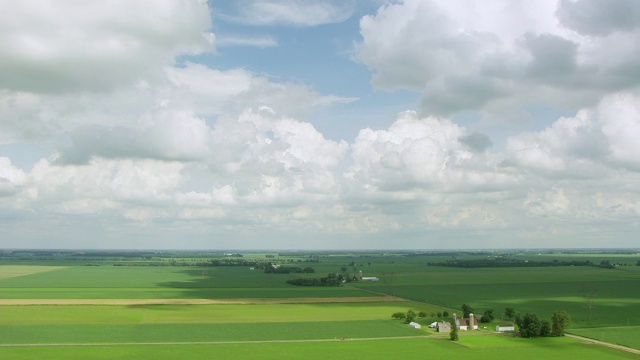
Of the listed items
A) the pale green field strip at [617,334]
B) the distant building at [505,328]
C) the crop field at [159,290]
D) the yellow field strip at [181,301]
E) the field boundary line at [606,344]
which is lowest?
the field boundary line at [606,344]

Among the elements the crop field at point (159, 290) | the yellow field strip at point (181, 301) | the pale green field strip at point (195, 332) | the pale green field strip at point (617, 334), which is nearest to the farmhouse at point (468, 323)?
the pale green field strip at point (195, 332)

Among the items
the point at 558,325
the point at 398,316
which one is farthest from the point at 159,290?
the point at 558,325

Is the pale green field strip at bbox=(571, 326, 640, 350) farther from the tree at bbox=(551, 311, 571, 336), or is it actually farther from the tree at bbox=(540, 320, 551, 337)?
the tree at bbox=(540, 320, 551, 337)

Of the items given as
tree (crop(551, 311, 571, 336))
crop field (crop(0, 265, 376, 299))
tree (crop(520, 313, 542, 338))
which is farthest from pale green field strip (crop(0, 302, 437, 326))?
tree (crop(551, 311, 571, 336))

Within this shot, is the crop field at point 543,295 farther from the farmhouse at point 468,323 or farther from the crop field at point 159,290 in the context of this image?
the crop field at point 159,290

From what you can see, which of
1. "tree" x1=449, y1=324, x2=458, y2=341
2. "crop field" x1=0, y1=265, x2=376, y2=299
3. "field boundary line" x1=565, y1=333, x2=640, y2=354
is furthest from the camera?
"crop field" x1=0, y1=265, x2=376, y2=299

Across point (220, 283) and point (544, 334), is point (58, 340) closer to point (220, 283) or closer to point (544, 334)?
point (544, 334)

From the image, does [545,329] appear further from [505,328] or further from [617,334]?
[617,334]
